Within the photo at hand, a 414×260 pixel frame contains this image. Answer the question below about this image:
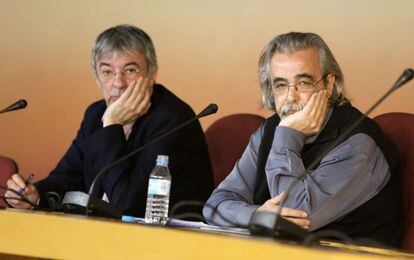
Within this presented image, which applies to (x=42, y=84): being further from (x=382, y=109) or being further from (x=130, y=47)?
(x=382, y=109)

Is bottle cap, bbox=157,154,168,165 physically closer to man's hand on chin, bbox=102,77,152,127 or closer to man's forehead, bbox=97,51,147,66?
man's hand on chin, bbox=102,77,152,127

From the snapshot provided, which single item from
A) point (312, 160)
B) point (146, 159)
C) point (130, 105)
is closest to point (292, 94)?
point (312, 160)

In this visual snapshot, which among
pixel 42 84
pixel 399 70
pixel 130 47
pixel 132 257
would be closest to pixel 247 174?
pixel 130 47

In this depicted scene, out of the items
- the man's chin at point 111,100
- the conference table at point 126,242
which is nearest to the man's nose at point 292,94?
the man's chin at point 111,100

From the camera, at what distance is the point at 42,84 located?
14.3 ft

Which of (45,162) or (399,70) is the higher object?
(399,70)

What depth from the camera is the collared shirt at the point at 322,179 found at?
269 cm

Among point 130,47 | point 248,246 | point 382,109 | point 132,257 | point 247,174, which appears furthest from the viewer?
point 382,109

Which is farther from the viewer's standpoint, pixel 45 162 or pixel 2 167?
pixel 45 162

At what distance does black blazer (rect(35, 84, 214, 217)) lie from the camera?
10.5 ft

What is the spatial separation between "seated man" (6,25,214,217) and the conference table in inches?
49.3

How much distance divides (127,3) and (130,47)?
88 centimetres

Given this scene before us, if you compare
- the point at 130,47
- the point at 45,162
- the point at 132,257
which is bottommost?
the point at 45,162

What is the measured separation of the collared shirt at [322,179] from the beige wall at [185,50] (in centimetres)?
96
